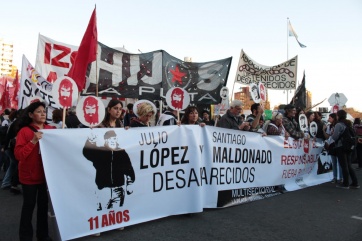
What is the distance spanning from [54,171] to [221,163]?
2727 mm

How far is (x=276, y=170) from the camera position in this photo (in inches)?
249

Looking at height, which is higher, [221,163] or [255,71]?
[255,71]

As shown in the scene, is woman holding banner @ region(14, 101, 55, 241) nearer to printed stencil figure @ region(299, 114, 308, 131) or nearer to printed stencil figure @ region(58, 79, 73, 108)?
printed stencil figure @ region(58, 79, 73, 108)

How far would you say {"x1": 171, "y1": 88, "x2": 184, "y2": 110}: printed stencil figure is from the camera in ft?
17.5

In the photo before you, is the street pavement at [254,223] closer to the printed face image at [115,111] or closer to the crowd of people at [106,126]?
the crowd of people at [106,126]

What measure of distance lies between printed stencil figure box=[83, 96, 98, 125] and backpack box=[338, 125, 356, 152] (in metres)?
5.82

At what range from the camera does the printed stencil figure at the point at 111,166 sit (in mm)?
3768

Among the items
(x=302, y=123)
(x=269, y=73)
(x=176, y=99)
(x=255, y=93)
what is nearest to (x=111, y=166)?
(x=176, y=99)

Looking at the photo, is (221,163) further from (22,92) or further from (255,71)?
(255,71)

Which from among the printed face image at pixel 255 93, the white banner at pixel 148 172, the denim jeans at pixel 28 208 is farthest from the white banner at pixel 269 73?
the denim jeans at pixel 28 208

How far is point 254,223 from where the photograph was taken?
4.45 meters

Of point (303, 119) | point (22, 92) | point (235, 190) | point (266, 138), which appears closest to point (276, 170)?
point (266, 138)

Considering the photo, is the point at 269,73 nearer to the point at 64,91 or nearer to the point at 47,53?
the point at 47,53

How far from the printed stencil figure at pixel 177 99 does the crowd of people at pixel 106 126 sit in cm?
15
